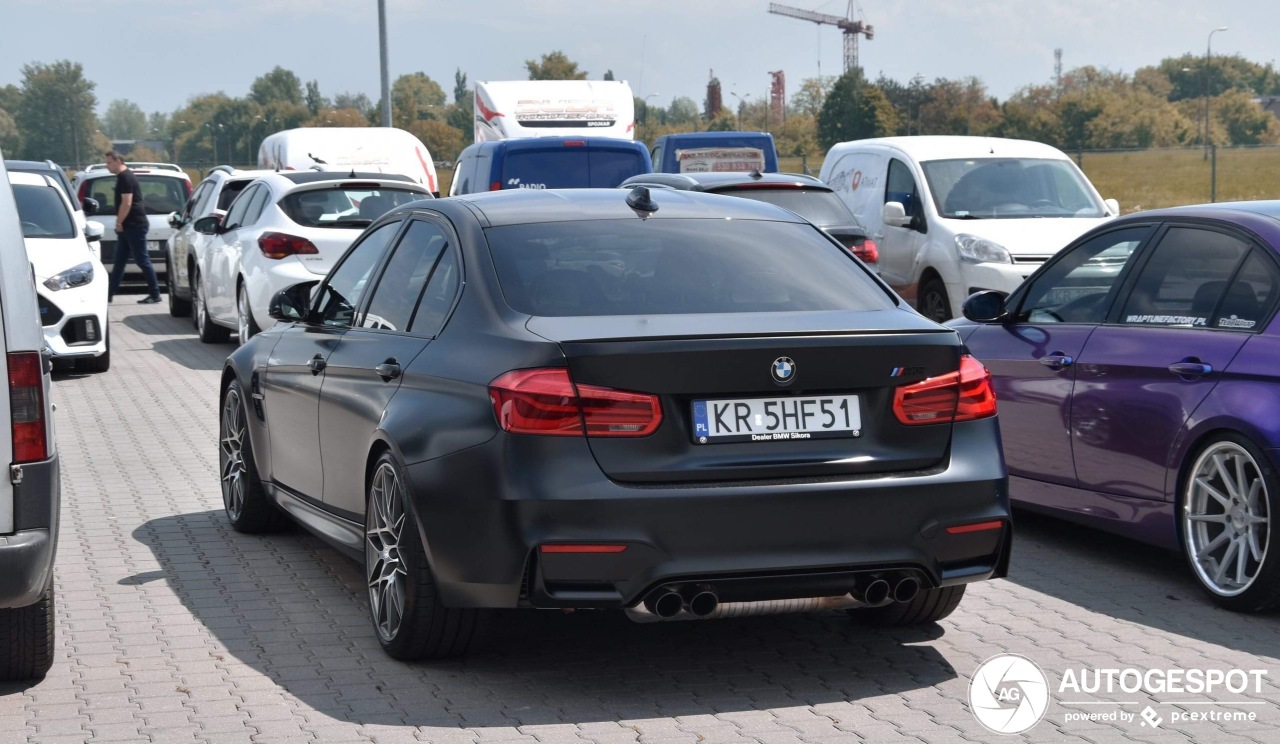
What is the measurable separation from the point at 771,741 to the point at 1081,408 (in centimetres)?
295

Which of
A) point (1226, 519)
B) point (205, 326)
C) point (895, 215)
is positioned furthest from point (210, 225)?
point (1226, 519)

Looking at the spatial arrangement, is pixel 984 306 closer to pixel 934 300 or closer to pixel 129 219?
pixel 934 300

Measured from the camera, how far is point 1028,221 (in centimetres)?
1481

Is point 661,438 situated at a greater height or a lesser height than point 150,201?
lesser

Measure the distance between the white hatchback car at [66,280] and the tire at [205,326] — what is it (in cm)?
210

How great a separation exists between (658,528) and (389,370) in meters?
1.34

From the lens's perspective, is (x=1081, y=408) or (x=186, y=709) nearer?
(x=186, y=709)

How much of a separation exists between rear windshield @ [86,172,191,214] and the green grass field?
2825 centimetres

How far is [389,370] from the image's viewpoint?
5590 mm

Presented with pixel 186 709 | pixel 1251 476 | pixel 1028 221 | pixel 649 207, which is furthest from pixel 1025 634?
pixel 1028 221

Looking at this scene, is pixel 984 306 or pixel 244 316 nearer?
pixel 984 306

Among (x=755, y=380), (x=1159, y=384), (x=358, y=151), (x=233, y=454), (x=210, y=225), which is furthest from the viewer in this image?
(x=358, y=151)

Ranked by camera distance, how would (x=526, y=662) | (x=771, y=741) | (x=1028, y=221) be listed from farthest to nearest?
(x=1028, y=221) → (x=526, y=662) → (x=771, y=741)

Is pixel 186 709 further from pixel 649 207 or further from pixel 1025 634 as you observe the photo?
pixel 1025 634
